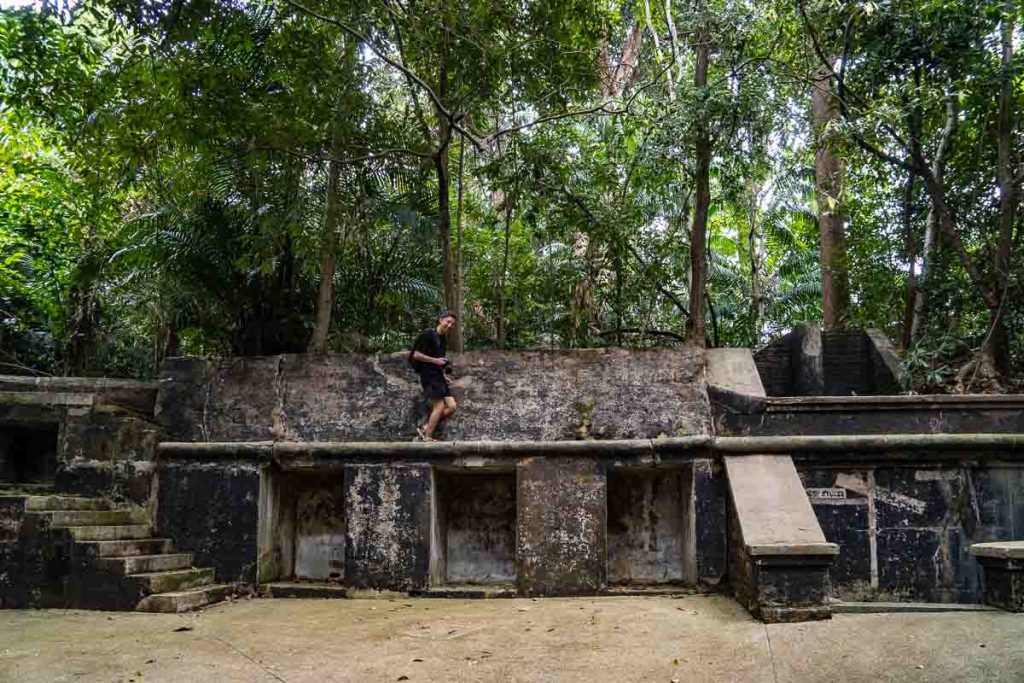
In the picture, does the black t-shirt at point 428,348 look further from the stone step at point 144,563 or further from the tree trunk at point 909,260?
the tree trunk at point 909,260

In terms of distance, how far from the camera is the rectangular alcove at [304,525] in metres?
6.71

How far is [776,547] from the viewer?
470 centimetres

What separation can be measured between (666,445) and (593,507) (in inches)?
30.1

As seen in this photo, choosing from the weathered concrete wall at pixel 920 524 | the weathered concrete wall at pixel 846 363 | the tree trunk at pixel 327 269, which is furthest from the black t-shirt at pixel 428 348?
the weathered concrete wall at pixel 846 363

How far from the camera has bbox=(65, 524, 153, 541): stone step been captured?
19.4 feet

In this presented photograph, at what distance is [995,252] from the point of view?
770 centimetres

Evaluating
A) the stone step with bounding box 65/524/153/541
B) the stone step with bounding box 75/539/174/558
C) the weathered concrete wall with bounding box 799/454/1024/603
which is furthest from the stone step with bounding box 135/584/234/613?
the weathered concrete wall with bounding box 799/454/1024/603

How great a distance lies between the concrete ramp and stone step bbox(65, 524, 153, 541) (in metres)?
4.74

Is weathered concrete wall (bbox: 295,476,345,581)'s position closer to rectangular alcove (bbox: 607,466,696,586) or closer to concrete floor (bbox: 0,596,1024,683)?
concrete floor (bbox: 0,596,1024,683)

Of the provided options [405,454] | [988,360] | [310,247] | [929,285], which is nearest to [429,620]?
[405,454]

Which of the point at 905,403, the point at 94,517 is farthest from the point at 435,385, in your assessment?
the point at 905,403

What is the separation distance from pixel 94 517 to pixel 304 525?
1.70 m

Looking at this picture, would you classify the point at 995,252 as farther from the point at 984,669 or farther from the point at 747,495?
the point at 984,669

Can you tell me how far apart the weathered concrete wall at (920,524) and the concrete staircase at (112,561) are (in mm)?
4864
